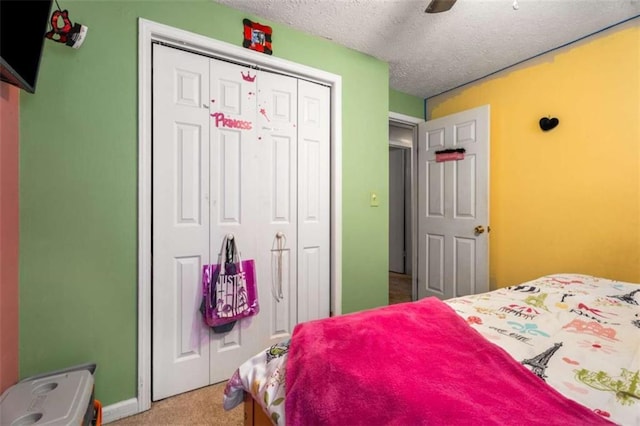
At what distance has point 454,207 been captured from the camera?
2779 mm

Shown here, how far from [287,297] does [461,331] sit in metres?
1.30

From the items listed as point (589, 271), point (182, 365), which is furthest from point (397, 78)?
point (182, 365)

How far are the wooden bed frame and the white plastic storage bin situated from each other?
1.95 ft

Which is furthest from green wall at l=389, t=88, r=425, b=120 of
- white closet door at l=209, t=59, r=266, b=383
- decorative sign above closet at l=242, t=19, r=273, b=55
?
white closet door at l=209, t=59, r=266, b=383

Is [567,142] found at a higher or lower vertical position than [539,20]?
lower

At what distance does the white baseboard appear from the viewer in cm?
145

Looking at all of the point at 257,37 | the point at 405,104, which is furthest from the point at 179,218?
the point at 405,104

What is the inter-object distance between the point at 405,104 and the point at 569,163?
5.25ft

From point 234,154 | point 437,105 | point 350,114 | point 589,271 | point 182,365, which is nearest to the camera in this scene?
point 182,365

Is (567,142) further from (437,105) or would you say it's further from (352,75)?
(352,75)

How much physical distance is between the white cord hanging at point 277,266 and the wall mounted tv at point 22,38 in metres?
1.40

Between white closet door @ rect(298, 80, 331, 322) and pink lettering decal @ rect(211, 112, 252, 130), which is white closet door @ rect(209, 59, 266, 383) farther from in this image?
white closet door @ rect(298, 80, 331, 322)

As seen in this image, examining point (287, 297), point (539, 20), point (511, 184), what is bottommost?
point (287, 297)

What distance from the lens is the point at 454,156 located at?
8.99ft
